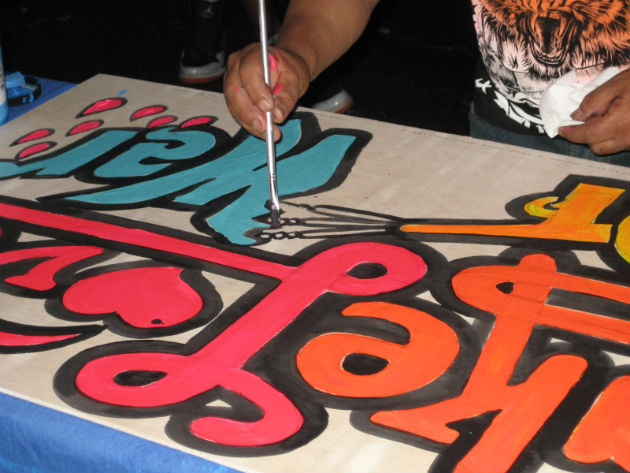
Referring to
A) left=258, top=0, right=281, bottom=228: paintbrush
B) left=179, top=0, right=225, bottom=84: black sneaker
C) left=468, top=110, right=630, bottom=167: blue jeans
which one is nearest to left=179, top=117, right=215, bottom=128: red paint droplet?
left=258, top=0, right=281, bottom=228: paintbrush

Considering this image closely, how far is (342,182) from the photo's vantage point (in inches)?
40.5

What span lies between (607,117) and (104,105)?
0.74 meters

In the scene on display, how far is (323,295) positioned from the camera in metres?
0.81

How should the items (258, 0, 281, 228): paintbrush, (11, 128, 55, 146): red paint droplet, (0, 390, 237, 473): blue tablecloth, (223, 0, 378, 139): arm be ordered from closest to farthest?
(0, 390, 237, 473): blue tablecloth, (258, 0, 281, 228): paintbrush, (223, 0, 378, 139): arm, (11, 128, 55, 146): red paint droplet

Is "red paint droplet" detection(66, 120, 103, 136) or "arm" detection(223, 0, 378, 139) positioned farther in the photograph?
"red paint droplet" detection(66, 120, 103, 136)

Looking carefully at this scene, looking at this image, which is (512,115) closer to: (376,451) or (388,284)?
(388,284)

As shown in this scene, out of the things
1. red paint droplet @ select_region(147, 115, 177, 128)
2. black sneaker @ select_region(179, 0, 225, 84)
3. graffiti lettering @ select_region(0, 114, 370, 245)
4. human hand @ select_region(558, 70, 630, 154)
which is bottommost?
black sneaker @ select_region(179, 0, 225, 84)

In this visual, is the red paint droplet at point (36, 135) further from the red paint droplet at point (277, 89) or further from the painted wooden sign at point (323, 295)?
the red paint droplet at point (277, 89)

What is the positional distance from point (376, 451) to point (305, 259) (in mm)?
296

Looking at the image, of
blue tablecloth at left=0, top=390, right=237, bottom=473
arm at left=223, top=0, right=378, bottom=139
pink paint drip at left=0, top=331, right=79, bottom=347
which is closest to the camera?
blue tablecloth at left=0, top=390, right=237, bottom=473

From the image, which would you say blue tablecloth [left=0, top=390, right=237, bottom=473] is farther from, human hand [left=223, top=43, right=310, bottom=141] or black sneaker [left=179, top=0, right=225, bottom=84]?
black sneaker [left=179, top=0, right=225, bottom=84]

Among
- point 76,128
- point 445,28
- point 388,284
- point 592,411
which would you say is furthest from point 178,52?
point 592,411

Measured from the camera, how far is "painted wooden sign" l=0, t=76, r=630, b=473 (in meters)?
0.64

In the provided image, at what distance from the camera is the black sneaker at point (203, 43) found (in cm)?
263
